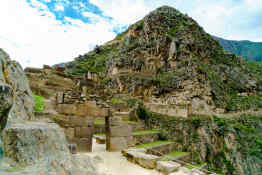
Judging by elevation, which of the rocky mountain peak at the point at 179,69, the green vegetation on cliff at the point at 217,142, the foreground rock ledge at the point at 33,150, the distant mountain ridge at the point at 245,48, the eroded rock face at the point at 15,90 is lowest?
the green vegetation on cliff at the point at 217,142

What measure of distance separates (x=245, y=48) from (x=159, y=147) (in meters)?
72.4

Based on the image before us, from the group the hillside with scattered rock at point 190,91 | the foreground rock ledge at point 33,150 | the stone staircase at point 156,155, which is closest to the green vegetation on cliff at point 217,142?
the hillside with scattered rock at point 190,91

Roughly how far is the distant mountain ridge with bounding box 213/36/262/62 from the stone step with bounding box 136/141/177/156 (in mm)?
56492

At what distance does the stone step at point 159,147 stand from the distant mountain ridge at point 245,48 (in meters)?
56.5

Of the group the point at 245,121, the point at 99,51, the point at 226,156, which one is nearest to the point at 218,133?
the point at 226,156

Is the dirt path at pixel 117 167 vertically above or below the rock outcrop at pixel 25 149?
below

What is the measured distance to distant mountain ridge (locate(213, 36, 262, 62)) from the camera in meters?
53.2

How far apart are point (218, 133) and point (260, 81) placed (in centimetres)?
1702

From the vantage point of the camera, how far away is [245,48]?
6150cm

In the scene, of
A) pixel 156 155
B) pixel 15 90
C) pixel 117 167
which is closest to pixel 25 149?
pixel 15 90

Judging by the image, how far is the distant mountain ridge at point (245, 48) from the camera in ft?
175

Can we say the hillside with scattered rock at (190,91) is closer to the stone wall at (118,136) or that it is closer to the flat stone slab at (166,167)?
the stone wall at (118,136)

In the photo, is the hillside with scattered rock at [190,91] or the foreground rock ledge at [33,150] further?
the hillside with scattered rock at [190,91]

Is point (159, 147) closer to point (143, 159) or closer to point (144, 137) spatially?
point (144, 137)
